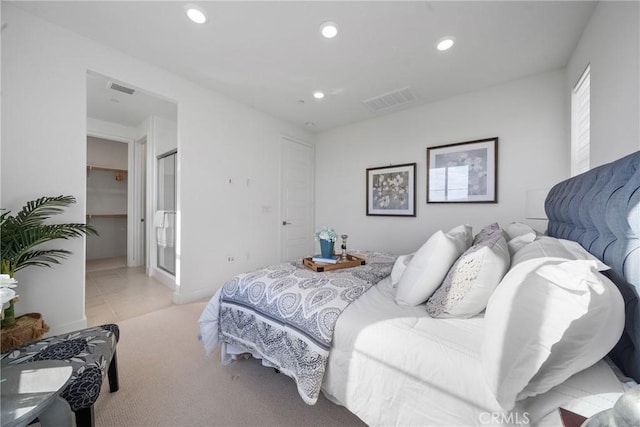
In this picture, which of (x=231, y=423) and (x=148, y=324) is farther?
(x=148, y=324)

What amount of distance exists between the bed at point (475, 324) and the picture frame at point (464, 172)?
124 cm

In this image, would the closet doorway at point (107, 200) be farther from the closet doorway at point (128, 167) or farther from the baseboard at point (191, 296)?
the baseboard at point (191, 296)

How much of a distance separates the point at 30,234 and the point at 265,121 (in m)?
2.87

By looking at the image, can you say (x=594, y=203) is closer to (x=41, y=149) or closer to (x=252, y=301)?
(x=252, y=301)

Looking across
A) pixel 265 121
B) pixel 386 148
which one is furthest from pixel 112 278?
pixel 386 148

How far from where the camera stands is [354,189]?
13.4ft

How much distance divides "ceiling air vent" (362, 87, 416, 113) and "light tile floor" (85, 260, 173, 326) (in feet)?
12.1

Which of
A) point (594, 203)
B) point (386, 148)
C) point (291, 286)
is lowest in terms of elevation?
point (291, 286)

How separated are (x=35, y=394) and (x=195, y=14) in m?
2.43

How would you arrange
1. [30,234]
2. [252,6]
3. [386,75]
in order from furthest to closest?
[386,75] → [252,6] → [30,234]

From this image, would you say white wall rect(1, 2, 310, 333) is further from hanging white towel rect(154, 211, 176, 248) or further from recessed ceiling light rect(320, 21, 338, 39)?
recessed ceiling light rect(320, 21, 338, 39)

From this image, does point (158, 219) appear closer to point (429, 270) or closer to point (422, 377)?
point (429, 270)

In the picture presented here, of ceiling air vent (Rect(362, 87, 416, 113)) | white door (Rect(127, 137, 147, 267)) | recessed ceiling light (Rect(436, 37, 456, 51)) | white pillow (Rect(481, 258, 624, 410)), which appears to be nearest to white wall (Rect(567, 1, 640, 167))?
recessed ceiling light (Rect(436, 37, 456, 51))

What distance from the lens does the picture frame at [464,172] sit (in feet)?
9.25
